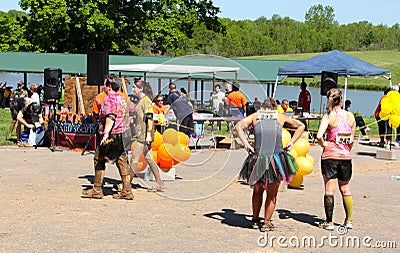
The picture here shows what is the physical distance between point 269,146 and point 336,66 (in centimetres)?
1313

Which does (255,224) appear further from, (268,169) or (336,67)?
(336,67)

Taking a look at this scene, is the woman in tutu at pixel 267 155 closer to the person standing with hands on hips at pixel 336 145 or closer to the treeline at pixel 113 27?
the person standing with hands on hips at pixel 336 145

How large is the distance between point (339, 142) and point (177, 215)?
2.31 metres

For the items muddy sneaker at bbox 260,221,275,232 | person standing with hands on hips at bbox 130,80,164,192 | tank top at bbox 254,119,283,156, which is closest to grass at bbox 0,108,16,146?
person standing with hands on hips at bbox 130,80,164,192

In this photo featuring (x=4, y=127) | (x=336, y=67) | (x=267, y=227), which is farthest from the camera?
→ (x=4, y=127)

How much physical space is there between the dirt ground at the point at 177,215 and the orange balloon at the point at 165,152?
20.8 inches

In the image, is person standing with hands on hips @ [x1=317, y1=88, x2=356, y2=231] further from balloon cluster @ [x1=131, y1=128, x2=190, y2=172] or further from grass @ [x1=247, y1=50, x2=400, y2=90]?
grass @ [x1=247, y1=50, x2=400, y2=90]

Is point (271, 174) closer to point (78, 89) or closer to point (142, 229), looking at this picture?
point (142, 229)

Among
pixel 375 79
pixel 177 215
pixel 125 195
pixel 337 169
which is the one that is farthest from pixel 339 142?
pixel 375 79

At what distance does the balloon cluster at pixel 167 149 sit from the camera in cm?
1043

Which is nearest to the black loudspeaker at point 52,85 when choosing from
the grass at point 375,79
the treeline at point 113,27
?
the treeline at point 113,27

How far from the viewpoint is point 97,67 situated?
1633cm

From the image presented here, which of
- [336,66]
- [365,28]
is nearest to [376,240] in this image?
[336,66]

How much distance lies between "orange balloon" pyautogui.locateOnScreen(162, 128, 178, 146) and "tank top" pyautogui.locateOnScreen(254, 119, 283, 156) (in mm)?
3316
